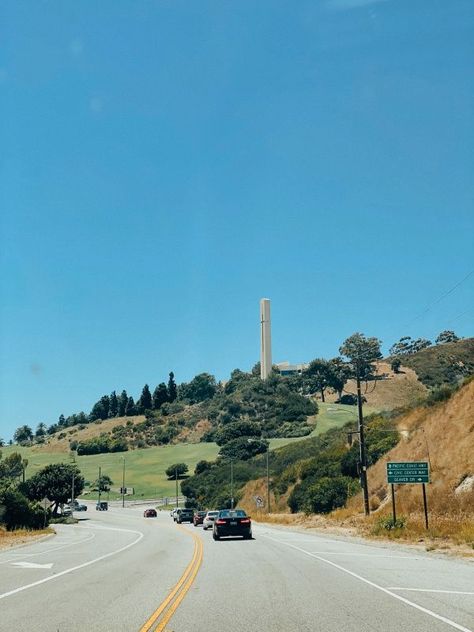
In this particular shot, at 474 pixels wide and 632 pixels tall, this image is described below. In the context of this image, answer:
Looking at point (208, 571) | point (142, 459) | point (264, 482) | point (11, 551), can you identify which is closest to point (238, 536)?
point (11, 551)

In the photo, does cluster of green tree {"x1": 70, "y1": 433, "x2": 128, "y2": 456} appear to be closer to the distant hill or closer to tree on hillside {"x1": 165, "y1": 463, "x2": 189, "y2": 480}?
tree on hillside {"x1": 165, "y1": 463, "x2": 189, "y2": 480}

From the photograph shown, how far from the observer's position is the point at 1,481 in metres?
60.9

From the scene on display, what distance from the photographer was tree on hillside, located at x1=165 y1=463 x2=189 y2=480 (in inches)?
5212

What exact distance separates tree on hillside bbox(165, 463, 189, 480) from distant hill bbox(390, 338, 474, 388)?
5920 cm

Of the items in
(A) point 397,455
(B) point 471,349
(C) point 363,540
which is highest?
(B) point 471,349

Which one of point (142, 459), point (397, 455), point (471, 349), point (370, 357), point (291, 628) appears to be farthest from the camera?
point (370, 357)

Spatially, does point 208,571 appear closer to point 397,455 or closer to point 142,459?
point 397,455

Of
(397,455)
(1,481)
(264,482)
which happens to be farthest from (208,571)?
(264,482)

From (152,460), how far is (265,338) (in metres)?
49.5

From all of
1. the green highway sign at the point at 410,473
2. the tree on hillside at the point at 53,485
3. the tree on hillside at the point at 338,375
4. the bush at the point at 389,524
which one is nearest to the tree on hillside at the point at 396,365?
the tree on hillside at the point at 338,375

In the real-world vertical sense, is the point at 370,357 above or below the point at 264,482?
above

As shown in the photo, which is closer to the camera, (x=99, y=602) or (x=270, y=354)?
(x=99, y=602)

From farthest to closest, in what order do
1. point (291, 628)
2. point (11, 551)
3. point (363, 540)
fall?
point (363, 540), point (11, 551), point (291, 628)

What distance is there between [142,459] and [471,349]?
84413 mm
